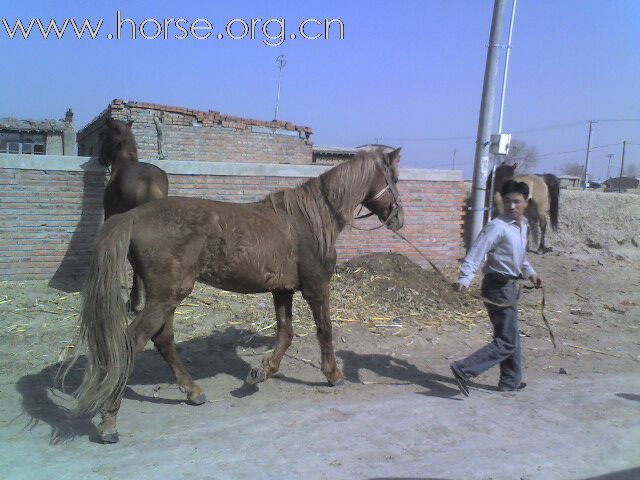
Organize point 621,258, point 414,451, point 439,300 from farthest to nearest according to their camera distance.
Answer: point 621,258, point 439,300, point 414,451

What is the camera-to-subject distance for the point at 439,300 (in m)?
7.70

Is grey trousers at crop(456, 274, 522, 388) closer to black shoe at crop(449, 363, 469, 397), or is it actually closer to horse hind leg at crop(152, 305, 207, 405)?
black shoe at crop(449, 363, 469, 397)

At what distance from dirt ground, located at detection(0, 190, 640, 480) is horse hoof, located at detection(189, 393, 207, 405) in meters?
0.06

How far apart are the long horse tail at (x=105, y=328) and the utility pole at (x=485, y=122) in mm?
7034

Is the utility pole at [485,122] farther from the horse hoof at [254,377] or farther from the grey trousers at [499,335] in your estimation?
the horse hoof at [254,377]


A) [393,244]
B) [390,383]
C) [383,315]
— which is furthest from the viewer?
[393,244]

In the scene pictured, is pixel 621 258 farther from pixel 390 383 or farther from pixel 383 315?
pixel 390 383

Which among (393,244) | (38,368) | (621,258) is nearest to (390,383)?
(38,368)

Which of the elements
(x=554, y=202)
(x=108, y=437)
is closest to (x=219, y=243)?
(x=108, y=437)

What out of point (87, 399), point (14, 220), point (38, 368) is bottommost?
point (38, 368)

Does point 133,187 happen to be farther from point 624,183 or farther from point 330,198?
point 624,183

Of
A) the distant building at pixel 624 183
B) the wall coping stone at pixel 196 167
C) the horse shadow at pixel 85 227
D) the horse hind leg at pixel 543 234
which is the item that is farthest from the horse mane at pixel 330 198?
the distant building at pixel 624 183

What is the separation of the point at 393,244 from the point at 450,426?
587cm

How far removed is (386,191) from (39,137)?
883 inches
